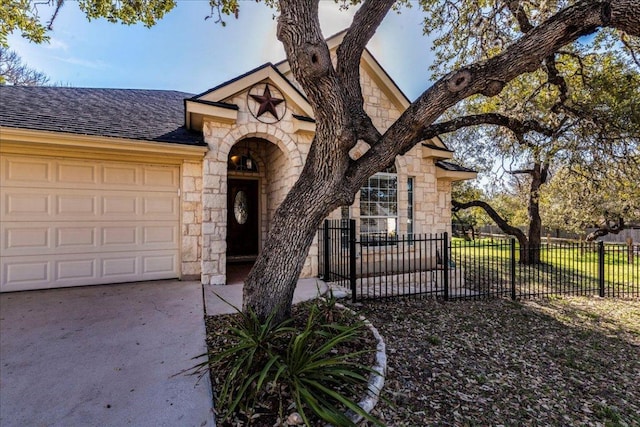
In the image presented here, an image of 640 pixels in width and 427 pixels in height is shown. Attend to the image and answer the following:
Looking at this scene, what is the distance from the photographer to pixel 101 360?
323 cm

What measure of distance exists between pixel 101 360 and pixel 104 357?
7 centimetres

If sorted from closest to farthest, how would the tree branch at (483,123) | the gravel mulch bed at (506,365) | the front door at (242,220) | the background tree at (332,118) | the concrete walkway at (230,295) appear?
the gravel mulch bed at (506,365), the background tree at (332,118), the tree branch at (483,123), the concrete walkway at (230,295), the front door at (242,220)

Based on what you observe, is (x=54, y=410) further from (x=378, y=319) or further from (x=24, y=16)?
(x=24, y=16)

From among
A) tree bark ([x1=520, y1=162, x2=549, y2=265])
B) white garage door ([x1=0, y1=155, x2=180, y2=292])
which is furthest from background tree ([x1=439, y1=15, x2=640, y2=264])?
white garage door ([x1=0, y1=155, x2=180, y2=292])

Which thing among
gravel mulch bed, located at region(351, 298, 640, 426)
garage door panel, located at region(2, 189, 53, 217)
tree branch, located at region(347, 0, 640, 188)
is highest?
tree branch, located at region(347, 0, 640, 188)

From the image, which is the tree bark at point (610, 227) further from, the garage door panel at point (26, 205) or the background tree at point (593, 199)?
the garage door panel at point (26, 205)

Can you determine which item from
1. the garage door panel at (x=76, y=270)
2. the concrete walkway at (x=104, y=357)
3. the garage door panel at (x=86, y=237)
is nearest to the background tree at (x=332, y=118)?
the concrete walkway at (x=104, y=357)

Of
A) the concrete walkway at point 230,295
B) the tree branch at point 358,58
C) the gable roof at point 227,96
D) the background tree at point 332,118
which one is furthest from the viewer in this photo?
the gable roof at point 227,96

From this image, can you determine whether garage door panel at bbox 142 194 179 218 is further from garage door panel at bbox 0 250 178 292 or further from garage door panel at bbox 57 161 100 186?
garage door panel at bbox 57 161 100 186

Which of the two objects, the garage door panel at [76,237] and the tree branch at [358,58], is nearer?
the tree branch at [358,58]

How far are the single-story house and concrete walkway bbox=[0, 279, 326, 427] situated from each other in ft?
2.70

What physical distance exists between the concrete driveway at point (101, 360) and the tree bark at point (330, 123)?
1.10 metres

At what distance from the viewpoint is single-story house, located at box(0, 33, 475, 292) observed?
217 inches

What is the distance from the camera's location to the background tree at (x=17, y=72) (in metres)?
15.4
